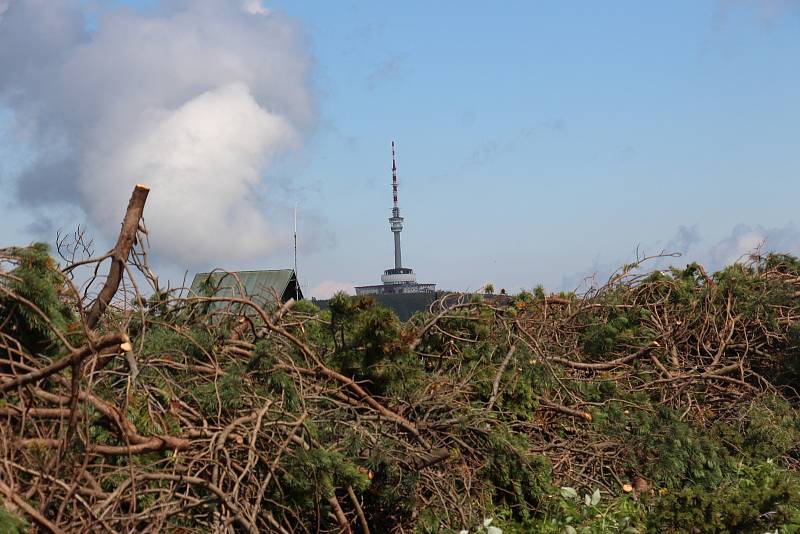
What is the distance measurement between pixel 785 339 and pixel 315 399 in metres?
4.96

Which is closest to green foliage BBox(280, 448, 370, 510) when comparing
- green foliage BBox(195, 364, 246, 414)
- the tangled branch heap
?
the tangled branch heap

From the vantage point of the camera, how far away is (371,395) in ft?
17.1

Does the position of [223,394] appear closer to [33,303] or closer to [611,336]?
[33,303]

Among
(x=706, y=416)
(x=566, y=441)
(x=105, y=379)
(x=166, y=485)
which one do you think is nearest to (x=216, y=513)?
(x=166, y=485)

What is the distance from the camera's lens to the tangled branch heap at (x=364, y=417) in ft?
12.3

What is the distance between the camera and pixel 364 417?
489 centimetres

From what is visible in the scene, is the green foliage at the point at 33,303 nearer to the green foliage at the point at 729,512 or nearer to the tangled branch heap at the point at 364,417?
the tangled branch heap at the point at 364,417

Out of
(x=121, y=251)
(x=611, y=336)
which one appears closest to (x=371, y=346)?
(x=121, y=251)

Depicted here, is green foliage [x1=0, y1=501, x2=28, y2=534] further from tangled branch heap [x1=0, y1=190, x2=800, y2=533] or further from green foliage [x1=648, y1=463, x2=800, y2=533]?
green foliage [x1=648, y1=463, x2=800, y2=533]

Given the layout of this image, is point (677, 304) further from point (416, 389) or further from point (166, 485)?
point (166, 485)

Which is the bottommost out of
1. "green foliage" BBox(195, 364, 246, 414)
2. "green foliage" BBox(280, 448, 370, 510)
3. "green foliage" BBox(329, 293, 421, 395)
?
"green foliage" BBox(280, 448, 370, 510)

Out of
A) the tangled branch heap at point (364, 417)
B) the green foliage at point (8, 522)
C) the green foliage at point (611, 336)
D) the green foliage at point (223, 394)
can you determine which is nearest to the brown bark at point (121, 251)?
the tangled branch heap at point (364, 417)

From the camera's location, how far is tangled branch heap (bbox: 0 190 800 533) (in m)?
3.75

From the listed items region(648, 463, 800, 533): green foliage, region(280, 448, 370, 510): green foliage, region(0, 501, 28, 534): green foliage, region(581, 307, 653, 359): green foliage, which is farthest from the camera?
region(581, 307, 653, 359): green foliage
